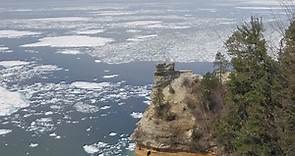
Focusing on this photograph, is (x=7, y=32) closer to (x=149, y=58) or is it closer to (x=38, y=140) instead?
(x=149, y=58)

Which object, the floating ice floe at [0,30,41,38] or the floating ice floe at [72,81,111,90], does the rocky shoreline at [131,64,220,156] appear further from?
the floating ice floe at [0,30,41,38]

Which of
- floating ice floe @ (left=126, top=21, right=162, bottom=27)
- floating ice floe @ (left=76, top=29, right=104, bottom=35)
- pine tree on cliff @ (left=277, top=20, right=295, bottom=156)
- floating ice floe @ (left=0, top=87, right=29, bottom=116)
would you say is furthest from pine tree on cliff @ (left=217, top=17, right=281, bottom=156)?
floating ice floe @ (left=126, top=21, right=162, bottom=27)

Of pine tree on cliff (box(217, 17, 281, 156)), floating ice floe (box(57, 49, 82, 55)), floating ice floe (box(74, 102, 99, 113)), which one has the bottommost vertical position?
floating ice floe (box(74, 102, 99, 113))

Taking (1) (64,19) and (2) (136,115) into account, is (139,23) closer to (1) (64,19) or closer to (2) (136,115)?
(1) (64,19)

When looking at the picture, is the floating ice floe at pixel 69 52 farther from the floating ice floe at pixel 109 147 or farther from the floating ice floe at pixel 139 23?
the floating ice floe at pixel 109 147

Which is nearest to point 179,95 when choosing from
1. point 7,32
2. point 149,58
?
point 149,58

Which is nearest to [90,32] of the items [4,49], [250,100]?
[4,49]
